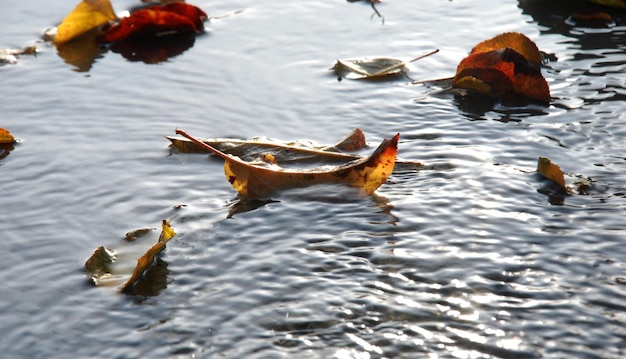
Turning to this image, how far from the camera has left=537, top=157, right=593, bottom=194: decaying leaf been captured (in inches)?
88.1

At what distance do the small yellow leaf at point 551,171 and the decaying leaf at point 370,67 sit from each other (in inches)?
41.0

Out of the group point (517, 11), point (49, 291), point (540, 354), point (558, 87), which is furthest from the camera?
point (517, 11)

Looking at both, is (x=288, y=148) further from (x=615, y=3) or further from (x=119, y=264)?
(x=615, y=3)

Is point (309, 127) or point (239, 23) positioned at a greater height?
point (239, 23)

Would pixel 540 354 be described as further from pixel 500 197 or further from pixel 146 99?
pixel 146 99

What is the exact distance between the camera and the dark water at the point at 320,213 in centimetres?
171

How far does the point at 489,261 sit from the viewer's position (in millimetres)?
1935

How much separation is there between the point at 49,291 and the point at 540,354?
3.71 ft

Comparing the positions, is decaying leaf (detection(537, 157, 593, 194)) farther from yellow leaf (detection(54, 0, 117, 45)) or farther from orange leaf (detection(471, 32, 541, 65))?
yellow leaf (detection(54, 0, 117, 45))

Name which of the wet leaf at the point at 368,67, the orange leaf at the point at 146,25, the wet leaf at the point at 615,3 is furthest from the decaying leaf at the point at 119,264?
the wet leaf at the point at 615,3

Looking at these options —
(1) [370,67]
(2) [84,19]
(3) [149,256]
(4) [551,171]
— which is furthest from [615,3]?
(3) [149,256]

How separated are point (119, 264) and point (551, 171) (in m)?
1.22

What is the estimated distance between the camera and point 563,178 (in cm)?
224

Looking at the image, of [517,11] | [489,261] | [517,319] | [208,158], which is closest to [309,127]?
[208,158]
